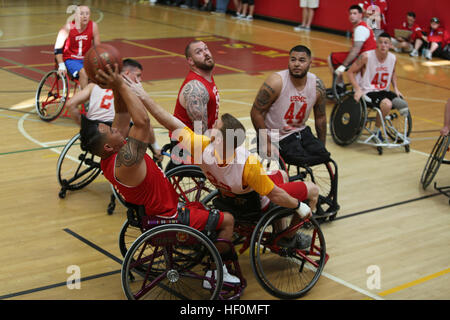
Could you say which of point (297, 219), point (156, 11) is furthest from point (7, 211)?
point (156, 11)

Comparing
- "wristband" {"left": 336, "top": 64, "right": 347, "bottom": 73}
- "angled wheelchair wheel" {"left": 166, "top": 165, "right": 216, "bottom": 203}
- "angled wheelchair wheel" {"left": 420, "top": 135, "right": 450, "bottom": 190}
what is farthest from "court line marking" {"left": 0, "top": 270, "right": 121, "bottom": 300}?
"wristband" {"left": 336, "top": 64, "right": 347, "bottom": 73}

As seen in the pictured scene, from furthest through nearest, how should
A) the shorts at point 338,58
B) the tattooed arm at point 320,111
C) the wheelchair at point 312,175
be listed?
the shorts at point 338,58, the tattooed arm at point 320,111, the wheelchair at point 312,175

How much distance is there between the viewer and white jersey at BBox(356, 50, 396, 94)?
8328 mm

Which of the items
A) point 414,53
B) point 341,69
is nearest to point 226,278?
point 341,69

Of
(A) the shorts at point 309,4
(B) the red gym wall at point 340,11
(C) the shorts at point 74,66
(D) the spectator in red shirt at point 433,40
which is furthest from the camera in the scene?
(A) the shorts at point 309,4

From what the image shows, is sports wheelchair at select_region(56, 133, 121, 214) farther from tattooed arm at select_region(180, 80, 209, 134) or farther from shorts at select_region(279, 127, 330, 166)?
shorts at select_region(279, 127, 330, 166)

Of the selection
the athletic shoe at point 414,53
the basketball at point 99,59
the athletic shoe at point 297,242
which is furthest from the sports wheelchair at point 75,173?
the athletic shoe at point 414,53

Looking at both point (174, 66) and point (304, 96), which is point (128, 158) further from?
point (174, 66)

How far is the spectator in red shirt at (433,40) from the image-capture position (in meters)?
15.1

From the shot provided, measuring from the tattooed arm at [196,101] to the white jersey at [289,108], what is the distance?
77cm

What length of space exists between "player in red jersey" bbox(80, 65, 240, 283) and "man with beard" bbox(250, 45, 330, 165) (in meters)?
1.67

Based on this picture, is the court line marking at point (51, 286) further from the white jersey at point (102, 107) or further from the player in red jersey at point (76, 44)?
the player in red jersey at point (76, 44)

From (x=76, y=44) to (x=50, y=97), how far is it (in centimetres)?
113

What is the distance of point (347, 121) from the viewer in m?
8.20
